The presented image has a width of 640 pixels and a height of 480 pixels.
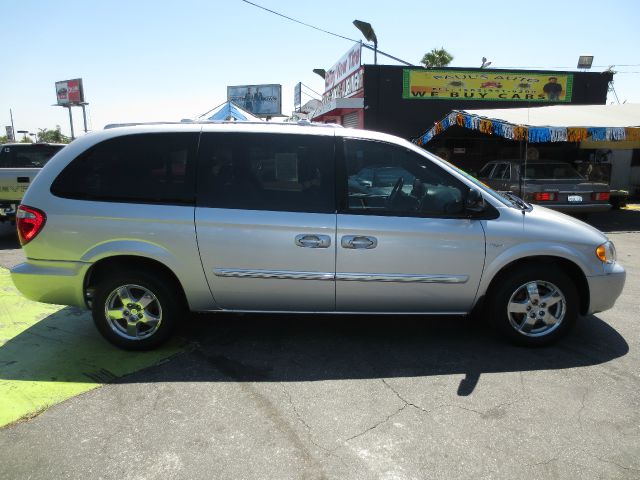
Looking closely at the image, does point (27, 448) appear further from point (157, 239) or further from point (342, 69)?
point (342, 69)

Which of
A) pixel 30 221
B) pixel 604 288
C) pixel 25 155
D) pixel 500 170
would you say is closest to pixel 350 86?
pixel 500 170

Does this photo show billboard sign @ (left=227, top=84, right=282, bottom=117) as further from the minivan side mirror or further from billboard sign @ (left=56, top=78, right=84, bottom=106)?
the minivan side mirror

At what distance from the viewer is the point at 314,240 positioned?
358 centimetres

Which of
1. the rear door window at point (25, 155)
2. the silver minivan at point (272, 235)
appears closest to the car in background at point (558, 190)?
the silver minivan at point (272, 235)

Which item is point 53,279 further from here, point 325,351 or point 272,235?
point 325,351

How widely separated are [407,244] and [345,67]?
1935 centimetres

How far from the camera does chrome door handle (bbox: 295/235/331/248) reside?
3578mm

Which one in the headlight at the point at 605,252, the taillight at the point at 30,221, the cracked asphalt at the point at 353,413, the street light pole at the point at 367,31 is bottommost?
the cracked asphalt at the point at 353,413

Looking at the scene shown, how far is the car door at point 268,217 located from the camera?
141 inches

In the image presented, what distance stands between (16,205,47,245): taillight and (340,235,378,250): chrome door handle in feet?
7.76

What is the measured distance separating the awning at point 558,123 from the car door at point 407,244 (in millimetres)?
8356

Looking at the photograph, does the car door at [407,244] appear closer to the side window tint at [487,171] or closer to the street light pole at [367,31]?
the side window tint at [487,171]

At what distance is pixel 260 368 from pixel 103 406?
112 cm

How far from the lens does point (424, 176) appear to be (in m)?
3.81
